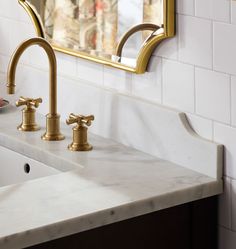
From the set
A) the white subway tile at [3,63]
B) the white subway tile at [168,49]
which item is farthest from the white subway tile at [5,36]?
the white subway tile at [168,49]

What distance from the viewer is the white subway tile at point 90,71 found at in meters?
2.52

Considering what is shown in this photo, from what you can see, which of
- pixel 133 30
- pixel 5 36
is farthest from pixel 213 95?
pixel 5 36

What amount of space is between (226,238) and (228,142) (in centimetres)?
23

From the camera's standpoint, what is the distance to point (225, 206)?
2.19m

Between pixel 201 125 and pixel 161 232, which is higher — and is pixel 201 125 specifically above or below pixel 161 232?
above

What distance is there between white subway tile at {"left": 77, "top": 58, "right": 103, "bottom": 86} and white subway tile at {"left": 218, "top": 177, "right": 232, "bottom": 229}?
516mm

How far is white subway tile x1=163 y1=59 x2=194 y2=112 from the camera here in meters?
2.22

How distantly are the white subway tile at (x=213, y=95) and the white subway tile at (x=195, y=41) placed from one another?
28mm

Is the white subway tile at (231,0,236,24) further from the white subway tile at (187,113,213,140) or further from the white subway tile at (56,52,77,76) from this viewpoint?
the white subway tile at (56,52,77,76)

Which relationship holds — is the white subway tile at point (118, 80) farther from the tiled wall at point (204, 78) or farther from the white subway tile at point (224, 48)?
the white subway tile at point (224, 48)

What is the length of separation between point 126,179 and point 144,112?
23cm

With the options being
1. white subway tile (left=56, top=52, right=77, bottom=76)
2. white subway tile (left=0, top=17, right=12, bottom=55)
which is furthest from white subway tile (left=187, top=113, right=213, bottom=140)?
white subway tile (left=0, top=17, right=12, bottom=55)

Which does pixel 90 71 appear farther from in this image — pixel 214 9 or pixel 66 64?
pixel 214 9

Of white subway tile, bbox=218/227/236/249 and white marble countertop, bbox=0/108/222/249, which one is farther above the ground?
white marble countertop, bbox=0/108/222/249
